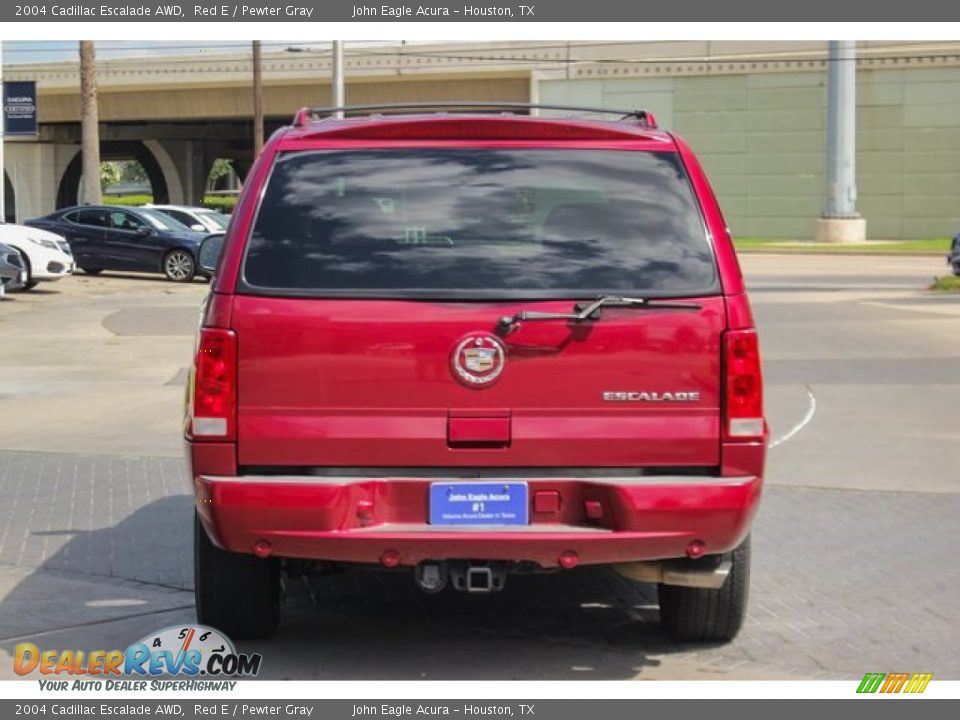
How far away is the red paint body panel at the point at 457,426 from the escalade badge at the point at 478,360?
3 centimetres

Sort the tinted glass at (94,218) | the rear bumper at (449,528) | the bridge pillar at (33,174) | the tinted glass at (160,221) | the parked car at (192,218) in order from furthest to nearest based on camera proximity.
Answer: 1. the bridge pillar at (33,174)
2. the parked car at (192,218)
3. the tinted glass at (94,218)
4. the tinted glass at (160,221)
5. the rear bumper at (449,528)

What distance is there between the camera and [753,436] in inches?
219

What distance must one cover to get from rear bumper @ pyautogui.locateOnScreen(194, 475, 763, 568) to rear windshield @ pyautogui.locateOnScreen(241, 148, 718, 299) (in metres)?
0.66

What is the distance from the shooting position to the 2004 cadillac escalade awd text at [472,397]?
5453 millimetres

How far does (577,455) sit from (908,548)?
133 inches

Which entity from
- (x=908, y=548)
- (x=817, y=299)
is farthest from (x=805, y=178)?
(x=908, y=548)

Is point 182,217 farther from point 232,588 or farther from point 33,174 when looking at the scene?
point 33,174

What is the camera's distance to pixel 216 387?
18.1 feet

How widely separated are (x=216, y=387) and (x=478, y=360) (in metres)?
0.91

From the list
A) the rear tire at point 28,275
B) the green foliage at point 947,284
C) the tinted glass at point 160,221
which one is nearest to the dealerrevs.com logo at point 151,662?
the rear tire at point 28,275

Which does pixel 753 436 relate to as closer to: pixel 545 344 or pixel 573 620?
pixel 545 344

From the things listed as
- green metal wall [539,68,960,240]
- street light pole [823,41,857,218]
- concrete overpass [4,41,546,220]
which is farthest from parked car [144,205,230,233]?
concrete overpass [4,41,546,220]

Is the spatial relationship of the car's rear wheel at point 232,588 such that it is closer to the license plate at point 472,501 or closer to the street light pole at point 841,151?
the license plate at point 472,501

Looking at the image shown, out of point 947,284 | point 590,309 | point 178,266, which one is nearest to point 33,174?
point 178,266
